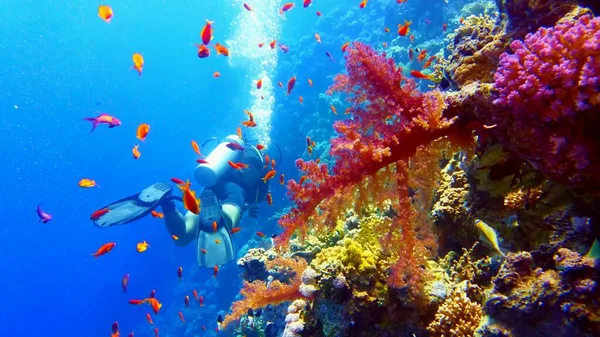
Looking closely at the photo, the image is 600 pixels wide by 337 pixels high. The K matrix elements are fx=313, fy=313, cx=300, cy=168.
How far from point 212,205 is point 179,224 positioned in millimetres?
1818

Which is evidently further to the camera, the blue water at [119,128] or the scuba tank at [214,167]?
the blue water at [119,128]

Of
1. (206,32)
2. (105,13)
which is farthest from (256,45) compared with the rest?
(206,32)

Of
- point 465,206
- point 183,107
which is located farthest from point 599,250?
point 183,107

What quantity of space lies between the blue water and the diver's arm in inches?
289

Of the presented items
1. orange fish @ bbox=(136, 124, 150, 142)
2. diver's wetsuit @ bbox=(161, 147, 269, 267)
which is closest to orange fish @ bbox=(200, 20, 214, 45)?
orange fish @ bbox=(136, 124, 150, 142)

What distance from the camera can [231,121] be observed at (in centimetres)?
4019

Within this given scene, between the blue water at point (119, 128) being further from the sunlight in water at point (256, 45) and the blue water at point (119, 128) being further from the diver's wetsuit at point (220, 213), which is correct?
the diver's wetsuit at point (220, 213)

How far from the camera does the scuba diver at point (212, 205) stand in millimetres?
8695

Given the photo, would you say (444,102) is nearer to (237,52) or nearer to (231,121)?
(231,121)

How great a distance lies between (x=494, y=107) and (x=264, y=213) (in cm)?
1737

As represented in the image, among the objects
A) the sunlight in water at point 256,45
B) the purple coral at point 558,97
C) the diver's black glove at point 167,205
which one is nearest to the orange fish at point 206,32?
the diver's black glove at point 167,205

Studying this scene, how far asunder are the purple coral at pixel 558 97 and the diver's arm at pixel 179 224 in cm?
983

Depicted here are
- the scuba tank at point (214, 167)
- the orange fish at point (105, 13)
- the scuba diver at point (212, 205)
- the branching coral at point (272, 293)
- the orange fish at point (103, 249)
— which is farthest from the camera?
the scuba tank at point (214, 167)

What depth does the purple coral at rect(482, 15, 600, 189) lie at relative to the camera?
61.3 inches
